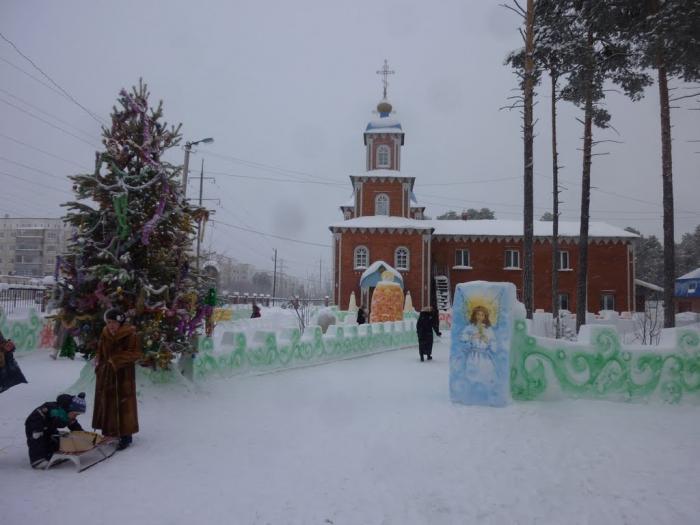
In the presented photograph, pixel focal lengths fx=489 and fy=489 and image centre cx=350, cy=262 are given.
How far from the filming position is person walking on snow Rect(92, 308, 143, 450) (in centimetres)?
505

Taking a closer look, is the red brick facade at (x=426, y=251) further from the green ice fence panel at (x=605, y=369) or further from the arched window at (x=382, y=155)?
the green ice fence panel at (x=605, y=369)

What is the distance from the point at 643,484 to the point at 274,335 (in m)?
7.17

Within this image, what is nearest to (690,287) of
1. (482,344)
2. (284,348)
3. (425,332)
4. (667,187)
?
(667,187)

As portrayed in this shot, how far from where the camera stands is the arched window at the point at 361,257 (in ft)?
99.3

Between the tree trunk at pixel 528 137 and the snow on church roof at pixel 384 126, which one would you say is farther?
the snow on church roof at pixel 384 126

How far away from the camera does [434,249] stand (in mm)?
33125

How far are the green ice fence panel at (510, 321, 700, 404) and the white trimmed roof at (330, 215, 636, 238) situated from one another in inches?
891

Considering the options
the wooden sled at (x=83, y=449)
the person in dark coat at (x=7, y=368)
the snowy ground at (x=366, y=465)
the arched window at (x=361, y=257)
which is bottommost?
the snowy ground at (x=366, y=465)

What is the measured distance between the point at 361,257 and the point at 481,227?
9265mm

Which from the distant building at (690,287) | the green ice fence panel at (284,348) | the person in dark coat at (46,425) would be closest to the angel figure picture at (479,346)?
the green ice fence panel at (284,348)

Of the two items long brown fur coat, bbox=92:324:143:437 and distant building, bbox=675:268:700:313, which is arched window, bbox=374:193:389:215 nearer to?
distant building, bbox=675:268:700:313

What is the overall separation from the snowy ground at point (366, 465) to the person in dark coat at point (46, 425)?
0.60ft

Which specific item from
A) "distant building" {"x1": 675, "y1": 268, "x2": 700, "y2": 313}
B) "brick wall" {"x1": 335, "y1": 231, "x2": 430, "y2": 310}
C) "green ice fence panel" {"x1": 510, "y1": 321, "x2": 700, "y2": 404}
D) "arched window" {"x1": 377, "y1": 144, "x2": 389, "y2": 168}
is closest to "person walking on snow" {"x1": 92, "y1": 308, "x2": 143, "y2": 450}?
"green ice fence panel" {"x1": 510, "y1": 321, "x2": 700, "y2": 404}

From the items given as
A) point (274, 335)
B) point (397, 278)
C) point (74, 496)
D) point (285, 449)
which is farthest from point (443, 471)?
point (397, 278)
